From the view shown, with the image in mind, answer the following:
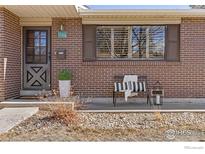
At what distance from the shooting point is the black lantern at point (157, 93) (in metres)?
13.6

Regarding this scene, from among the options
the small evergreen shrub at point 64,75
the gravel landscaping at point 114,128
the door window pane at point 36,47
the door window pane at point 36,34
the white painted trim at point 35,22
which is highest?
the white painted trim at point 35,22

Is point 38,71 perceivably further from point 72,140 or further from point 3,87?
point 72,140

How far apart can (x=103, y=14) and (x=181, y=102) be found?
4.27 m

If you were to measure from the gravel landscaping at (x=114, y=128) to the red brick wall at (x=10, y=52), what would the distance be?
8.64ft

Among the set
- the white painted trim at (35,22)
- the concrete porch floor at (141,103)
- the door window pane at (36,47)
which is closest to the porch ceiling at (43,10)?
the white painted trim at (35,22)

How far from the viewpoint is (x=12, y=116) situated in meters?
10.6

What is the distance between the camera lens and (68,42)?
1462cm

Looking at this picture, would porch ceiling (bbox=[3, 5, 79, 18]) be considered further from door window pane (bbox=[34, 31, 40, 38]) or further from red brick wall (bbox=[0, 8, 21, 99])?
door window pane (bbox=[34, 31, 40, 38])

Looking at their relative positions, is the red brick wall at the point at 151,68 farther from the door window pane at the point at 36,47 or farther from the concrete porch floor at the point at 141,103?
the door window pane at the point at 36,47

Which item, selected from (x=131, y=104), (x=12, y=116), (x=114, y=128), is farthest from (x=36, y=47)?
(x=114, y=128)

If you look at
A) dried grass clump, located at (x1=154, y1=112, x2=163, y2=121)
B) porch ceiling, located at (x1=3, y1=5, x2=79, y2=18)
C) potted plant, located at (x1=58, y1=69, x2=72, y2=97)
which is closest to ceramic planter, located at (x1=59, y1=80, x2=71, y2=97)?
potted plant, located at (x1=58, y1=69, x2=72, y2=97)

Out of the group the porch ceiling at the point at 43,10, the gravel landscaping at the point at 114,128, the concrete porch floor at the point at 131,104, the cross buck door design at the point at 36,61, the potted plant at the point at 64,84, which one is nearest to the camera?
the gravel landscaping at the point at 114,128
